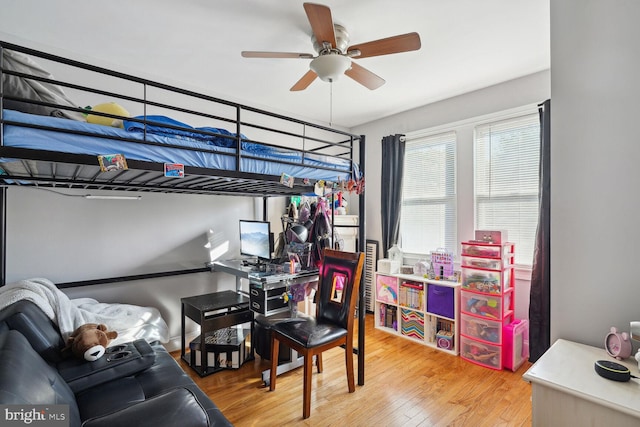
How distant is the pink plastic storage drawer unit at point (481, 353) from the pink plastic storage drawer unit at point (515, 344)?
79 mm

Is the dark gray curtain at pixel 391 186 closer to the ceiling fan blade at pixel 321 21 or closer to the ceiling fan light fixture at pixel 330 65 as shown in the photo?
the ceiling fan light fixture at pixel 330 65

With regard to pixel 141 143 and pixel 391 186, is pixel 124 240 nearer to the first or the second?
pixel 141 143

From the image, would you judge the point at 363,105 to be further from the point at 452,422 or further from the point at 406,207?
the point at 452,422

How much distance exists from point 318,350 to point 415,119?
9.61 ft

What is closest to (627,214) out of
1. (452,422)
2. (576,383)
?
(576,383)

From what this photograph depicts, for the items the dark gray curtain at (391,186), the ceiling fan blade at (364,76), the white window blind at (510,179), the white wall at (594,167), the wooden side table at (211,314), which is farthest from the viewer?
the dark gray curtain at (391,186)

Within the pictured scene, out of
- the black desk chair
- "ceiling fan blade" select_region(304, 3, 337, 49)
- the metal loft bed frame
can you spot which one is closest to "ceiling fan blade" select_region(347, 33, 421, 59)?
"ceiling fan blade" select_region(304, 3, 337, 49)

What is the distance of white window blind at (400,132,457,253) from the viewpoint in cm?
344

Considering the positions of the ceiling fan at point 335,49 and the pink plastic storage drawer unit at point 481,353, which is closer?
the ceiling fan at point 335,49

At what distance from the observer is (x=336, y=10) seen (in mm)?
1986

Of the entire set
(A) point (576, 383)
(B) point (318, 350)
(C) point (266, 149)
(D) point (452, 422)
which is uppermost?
(C) point (266, 149)

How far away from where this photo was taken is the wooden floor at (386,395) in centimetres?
196

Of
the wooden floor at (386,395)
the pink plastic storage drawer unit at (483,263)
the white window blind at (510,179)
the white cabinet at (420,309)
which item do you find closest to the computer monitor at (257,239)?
the wooden floor at (386,395)

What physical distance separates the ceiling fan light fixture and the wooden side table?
1986 mm
